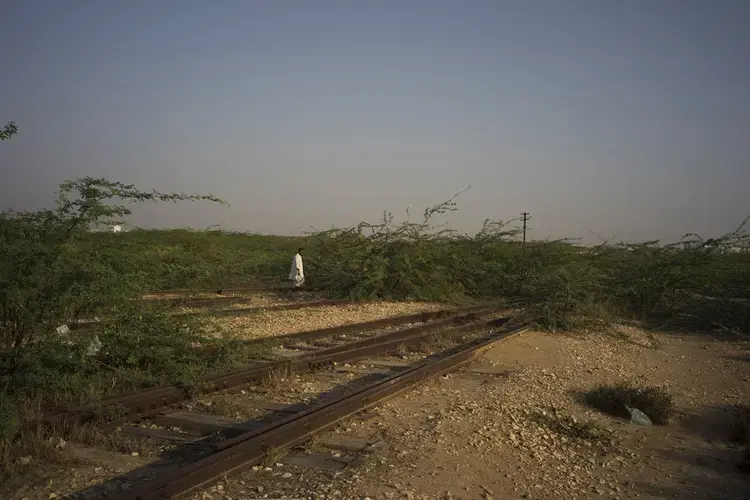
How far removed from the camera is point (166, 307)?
9016mm

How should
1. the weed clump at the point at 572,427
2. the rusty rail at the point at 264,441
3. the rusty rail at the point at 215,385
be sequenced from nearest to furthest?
the rusty rail at the point at 264,441 → the rusty rail at the point at 215,385 → the weed clump at the point at 572,427

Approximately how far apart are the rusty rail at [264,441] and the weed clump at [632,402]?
8.18 ft

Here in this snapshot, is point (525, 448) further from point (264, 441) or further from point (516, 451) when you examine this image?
point (264, 441)

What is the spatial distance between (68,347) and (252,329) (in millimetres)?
5869

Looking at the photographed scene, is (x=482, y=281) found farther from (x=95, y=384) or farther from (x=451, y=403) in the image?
(x=95, y=384)

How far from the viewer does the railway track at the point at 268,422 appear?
4.68 m

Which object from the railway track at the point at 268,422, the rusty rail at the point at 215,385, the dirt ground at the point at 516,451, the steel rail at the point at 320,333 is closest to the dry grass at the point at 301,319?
the steel rail at the point at 320,333

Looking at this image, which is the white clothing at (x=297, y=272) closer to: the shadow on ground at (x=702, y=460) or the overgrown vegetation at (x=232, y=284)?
the overgrown vegetation at (x=232, y=284)

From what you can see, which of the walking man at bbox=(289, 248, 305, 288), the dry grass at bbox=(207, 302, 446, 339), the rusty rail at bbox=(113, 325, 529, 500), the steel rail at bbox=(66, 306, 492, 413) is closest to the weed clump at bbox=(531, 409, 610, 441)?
the rusty rail at bbox=(113, 325, 529, 500)

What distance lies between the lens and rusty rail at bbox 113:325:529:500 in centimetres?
440

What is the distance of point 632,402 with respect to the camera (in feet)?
26.4

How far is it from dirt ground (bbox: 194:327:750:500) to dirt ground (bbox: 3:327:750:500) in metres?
0.01

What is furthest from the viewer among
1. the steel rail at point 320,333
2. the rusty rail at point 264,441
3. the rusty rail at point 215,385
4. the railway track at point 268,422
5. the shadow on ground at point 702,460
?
the steel rail at point 320,333

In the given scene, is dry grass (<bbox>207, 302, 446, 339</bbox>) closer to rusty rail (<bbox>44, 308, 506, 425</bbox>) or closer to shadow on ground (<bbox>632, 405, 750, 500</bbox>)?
rusty rail (<bbox>44, 308, 506, 425</bbox>)
